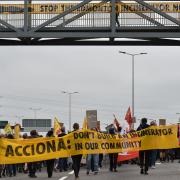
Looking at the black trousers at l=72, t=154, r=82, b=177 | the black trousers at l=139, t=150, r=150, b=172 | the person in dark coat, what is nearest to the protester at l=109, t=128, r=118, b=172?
the person in dark coat

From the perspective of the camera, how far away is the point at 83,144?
61.9 ft

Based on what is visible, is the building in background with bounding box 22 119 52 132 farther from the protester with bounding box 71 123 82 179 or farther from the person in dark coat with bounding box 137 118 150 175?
the protester with bounding box 71 123 82 179

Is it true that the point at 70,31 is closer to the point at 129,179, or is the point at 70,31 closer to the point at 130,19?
the point at 130,19

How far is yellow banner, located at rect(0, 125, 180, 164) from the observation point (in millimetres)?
17453

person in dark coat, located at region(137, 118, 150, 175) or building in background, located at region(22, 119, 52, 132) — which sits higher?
person in dark coat, located at region(137, 118, 150, 175)

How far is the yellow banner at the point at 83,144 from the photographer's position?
1745 centimetres

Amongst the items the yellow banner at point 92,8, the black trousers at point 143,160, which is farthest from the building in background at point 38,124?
the black trousers at point 143,160

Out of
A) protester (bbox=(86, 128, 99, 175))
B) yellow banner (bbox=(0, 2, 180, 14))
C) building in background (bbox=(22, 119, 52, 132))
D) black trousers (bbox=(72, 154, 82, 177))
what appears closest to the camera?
black trousers (bbox=(72, 154, 82, 177))

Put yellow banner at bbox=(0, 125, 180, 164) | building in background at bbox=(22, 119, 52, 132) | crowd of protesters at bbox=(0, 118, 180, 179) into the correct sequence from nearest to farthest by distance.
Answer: yellow banner at bbox=(0, 125, 180, 164) → crowd of protesters at bbox=(0, 118, 180, 179) → building in background at bbox=(22, 119, 52, 132)

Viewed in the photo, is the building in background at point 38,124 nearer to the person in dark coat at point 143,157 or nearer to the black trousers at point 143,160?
the person in dark coat at point 143,157

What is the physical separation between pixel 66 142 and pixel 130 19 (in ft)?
27.9

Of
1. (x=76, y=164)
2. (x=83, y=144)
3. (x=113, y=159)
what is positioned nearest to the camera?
(x=76, y=164)

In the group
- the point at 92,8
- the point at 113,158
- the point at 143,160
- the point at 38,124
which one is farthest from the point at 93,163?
the point at 38,124

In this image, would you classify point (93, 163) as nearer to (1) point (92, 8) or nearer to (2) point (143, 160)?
(2) point (143, 160)
